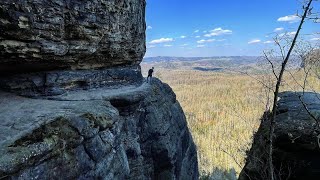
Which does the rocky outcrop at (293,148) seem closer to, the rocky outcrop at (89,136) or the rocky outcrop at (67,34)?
the rocky outcrop at (89,136)

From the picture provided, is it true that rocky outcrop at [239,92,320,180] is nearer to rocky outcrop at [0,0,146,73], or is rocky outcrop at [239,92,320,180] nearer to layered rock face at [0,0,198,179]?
layered rock face at [0,0,198,179]

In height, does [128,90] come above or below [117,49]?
below

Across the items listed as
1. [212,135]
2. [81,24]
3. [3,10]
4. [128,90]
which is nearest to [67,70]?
[81,24]

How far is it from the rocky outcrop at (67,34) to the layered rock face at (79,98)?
0.13ft

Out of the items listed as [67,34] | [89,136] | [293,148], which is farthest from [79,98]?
[293,148]

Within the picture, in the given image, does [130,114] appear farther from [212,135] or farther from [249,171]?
[212,135]

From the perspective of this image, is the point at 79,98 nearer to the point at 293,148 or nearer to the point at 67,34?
the point at 67,34

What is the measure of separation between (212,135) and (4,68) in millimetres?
143506

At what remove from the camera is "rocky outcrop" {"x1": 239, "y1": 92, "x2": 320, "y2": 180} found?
19172 mm

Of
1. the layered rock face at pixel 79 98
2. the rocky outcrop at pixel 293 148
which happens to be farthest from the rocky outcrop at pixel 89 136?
the rocky outcrop at pixel 293 148

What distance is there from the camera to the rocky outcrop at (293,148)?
19.2 metres

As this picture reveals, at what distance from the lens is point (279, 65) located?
51.6 ft

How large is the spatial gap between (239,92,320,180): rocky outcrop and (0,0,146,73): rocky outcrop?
911cm

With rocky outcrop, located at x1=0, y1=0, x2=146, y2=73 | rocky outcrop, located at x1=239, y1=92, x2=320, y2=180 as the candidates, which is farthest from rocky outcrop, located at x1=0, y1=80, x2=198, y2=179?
rocky outcrop, located at x1=239, y1=92, x2=320, y2=180
